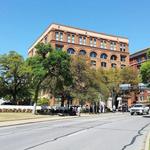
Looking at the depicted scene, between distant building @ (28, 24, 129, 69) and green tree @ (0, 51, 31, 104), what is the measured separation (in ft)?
105

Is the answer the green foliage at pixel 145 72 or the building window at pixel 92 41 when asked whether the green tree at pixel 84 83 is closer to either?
the green foliage at pixel 145 72

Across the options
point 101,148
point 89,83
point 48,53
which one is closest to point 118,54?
point 89,83

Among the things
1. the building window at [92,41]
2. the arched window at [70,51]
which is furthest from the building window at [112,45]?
the arched window at [70,51]

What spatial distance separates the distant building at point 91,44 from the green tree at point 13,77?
31.9m

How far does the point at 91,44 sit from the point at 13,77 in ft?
149

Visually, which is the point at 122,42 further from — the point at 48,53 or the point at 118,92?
the point at 48,53

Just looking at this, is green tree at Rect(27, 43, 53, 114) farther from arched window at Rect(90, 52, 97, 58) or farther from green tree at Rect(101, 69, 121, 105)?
arched window at Rect(90, 52, 97, 58)

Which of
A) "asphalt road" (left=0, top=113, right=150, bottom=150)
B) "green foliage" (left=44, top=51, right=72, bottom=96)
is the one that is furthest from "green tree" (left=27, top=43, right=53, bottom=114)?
"asphalt road" (left=0, top=113, right=150, bottom=150)

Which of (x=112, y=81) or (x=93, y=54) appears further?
(x=93, y=54)

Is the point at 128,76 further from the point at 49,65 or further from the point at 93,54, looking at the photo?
the point at 49,65

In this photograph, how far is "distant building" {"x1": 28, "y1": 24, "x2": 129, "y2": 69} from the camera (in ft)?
320

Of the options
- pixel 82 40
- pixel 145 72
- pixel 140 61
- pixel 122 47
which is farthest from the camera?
pixel 140 61

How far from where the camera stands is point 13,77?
6303cm

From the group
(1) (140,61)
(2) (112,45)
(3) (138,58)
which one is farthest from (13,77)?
(3) (138,58)
